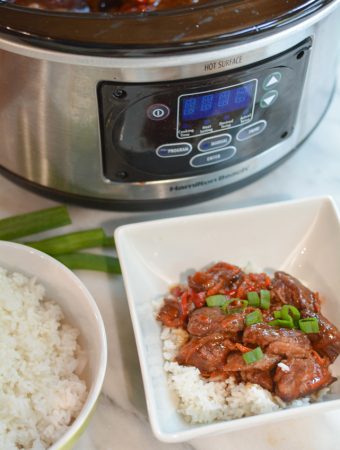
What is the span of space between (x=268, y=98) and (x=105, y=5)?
371 mm

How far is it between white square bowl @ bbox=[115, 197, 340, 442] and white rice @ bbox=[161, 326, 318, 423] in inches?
4.3

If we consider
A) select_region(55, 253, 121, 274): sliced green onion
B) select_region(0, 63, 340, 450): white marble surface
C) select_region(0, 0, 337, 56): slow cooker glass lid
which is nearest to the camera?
select_region(0, 0, 337, 56): slow cooker glass lid

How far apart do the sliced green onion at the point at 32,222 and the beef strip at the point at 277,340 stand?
49 centimetres

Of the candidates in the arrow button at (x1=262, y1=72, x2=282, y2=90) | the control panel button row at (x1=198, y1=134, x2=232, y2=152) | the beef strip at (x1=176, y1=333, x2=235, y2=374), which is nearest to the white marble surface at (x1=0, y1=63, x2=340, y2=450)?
the beef strip at (x1=176, y1=333, x2=235, y2=374)

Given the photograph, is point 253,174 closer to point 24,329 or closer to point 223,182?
point 223,182

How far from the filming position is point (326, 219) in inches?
53.7

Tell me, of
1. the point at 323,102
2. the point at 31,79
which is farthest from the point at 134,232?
the point at 323,102

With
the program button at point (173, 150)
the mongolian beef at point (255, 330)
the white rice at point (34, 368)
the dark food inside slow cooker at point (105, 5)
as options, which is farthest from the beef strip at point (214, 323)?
the dark food inside slow cooker at point (105, 5)

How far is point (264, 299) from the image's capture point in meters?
1.25

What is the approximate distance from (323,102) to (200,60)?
0.49 meters

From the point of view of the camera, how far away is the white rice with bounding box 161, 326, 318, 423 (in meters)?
1.10

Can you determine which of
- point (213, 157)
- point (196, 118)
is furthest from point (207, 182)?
point (196, 118)

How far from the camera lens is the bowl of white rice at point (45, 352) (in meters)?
1.07

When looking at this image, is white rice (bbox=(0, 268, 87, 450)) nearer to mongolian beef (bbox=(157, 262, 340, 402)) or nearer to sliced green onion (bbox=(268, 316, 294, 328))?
mongolian beef (bbox=(157, 262, 340, 402))
